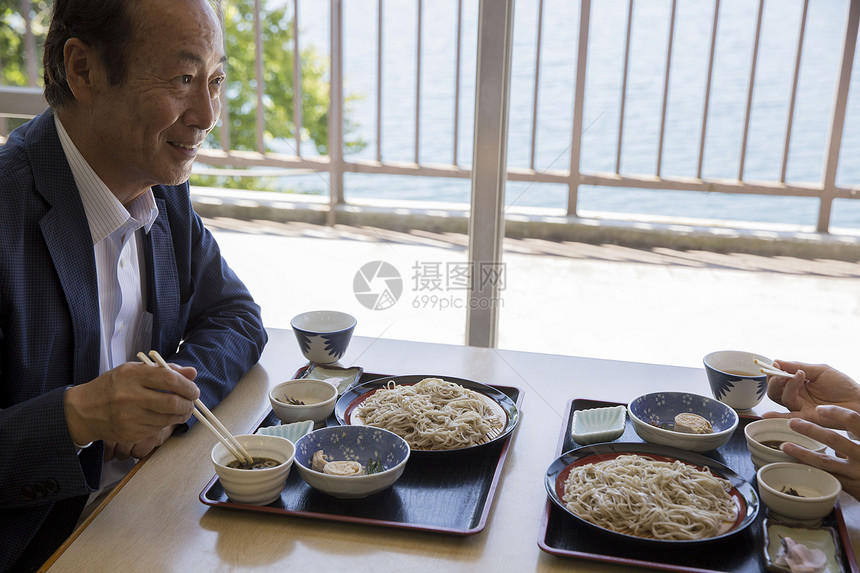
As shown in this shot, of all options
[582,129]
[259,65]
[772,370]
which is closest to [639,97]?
[582,129]

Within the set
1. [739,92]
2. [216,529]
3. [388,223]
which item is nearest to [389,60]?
[388,223]

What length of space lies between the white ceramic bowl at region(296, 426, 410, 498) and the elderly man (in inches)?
7.7

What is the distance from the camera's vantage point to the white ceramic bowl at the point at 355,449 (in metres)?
1.03

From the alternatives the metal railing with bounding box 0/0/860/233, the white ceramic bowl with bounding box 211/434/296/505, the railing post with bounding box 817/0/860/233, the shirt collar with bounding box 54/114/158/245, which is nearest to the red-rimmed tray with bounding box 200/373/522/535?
the white ceramic bowl with bounding box 211/434/296/505

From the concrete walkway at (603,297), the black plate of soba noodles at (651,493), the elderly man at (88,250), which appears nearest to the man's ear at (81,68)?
the elderly man at (88,250)

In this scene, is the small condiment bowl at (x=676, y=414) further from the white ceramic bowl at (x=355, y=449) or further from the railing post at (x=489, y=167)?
the railing post at (x=489, y=167)

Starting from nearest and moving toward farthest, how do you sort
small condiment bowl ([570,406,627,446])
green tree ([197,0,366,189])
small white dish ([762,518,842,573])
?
small white dish ([762,518,842,573]), small condiment bowl ([570,406,627,446]), green tree ([197,0,366,189])

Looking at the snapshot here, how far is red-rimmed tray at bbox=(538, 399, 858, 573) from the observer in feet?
2.98

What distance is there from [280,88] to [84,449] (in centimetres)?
368

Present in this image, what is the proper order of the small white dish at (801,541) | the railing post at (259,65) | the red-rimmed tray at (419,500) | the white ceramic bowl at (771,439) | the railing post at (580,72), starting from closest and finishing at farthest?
1. the small white dish at (801,541)
2. the red-rimmed tray at (419,500)
3. the white ceramic bowl at (771,439)
4. the railing post at (580,72)
5. the railing post at (259,65)

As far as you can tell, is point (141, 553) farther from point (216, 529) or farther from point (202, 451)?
point (202, 451)

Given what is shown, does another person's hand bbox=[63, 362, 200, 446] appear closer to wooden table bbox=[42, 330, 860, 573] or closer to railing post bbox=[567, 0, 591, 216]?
wooden table bbox=[42, 330, 860, 573]

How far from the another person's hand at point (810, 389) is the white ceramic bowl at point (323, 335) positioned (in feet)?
2.65

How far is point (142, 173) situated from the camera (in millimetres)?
1286
